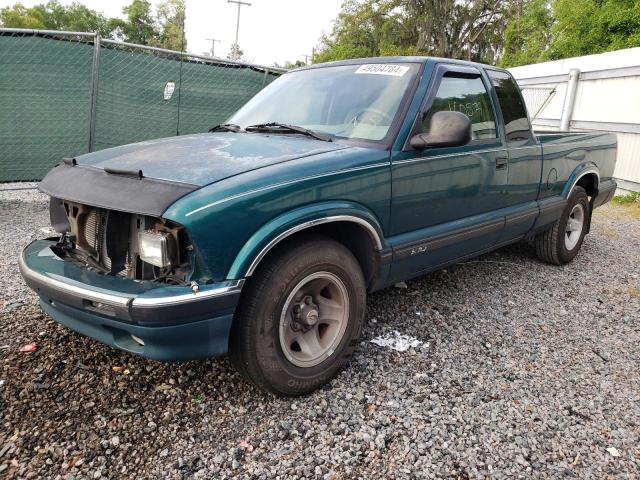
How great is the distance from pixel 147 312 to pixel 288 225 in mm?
742

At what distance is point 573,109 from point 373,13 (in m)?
27.9

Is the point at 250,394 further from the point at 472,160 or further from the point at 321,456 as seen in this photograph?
the point at 472,160

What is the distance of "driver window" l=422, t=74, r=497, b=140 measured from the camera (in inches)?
131

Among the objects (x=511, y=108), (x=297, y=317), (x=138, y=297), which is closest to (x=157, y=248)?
(x=138, y=297)

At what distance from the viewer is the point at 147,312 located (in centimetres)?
204

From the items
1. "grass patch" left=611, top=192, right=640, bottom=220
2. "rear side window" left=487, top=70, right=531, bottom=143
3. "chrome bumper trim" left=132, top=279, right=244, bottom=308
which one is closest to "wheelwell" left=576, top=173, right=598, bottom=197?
"rear side window" left=487, top=70, right=531, bottom=143

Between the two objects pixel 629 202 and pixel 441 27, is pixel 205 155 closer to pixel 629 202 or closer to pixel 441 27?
pixel 629 202

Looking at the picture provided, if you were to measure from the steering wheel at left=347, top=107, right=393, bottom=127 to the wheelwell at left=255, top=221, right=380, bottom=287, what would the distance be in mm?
731

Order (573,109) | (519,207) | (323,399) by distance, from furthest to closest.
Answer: (573,109) → (519,207) → (323,399)

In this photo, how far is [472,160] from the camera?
3.43 metres

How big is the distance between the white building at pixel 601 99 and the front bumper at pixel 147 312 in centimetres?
791

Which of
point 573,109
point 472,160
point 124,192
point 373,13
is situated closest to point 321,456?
point 124,192

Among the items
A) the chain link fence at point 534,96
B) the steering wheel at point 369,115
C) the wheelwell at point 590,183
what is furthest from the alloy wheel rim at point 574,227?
the chain link fence at point 534,96

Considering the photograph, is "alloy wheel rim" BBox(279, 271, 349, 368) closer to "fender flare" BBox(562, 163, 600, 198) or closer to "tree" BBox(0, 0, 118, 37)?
"fender flare" BBox(562, 163, 600, 198)
